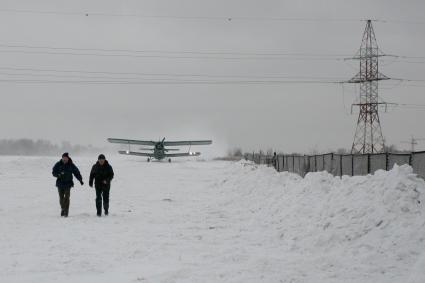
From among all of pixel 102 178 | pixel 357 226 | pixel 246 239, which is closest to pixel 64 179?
pixel 102 178

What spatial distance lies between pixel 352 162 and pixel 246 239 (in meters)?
5.84

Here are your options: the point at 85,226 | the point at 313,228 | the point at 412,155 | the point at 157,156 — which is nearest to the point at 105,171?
the point at 85,226

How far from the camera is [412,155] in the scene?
1211 cm

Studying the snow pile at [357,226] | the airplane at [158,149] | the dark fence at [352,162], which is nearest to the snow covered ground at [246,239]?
the snow pile at [357,226]

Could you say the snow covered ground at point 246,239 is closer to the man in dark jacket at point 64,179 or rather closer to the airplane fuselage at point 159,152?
the man in dark jacket at point 64,179

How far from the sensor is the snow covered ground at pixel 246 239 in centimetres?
815

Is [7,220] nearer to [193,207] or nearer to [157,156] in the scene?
[193,207]

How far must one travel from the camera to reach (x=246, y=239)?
460 inches

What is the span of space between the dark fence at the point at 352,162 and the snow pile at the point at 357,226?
3.79 ft

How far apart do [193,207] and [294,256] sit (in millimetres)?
9190

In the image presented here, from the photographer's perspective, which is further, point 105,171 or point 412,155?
point 105,171

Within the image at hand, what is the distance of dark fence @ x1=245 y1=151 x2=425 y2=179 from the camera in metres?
12.0

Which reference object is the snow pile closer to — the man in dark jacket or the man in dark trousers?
the man in dark trousers

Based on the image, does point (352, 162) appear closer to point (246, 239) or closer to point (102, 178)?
point (246, 239)
